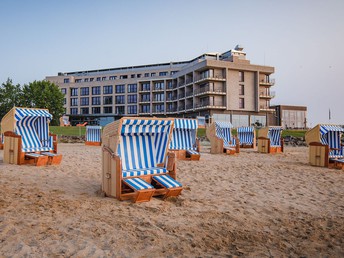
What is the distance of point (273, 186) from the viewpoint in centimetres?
720

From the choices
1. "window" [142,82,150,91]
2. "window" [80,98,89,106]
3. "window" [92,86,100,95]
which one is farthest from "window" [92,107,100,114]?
"window" [142,82,150,91]

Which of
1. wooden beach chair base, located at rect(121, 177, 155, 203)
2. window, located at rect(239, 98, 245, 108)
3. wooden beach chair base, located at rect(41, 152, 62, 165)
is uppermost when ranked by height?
window, located at rect(239, 98, 245, 108)

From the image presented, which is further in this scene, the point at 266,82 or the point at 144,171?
the point at 266,82

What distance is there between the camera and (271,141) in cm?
1780

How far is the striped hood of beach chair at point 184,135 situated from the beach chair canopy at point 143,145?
18.6 ft

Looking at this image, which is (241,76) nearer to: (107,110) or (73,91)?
(107,110)

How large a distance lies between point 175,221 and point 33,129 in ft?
27.7

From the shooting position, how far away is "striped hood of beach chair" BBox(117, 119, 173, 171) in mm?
6039

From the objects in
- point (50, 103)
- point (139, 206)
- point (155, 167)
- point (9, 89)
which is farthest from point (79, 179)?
→ point (9, 89)

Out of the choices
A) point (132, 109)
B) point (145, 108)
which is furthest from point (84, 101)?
point (145, 108)

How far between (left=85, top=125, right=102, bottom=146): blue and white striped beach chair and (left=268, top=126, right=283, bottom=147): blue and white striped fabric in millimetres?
11734

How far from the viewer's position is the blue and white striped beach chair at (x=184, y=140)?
40.1ft

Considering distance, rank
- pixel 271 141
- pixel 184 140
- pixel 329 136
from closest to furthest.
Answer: pixel 329 136
pixel 184 140
pixel 271 141

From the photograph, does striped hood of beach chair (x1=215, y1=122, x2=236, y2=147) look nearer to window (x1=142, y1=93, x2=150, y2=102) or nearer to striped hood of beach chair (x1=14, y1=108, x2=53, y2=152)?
striped hood of beach chair (x1=14, y1=108, x2=53, y2=152)
